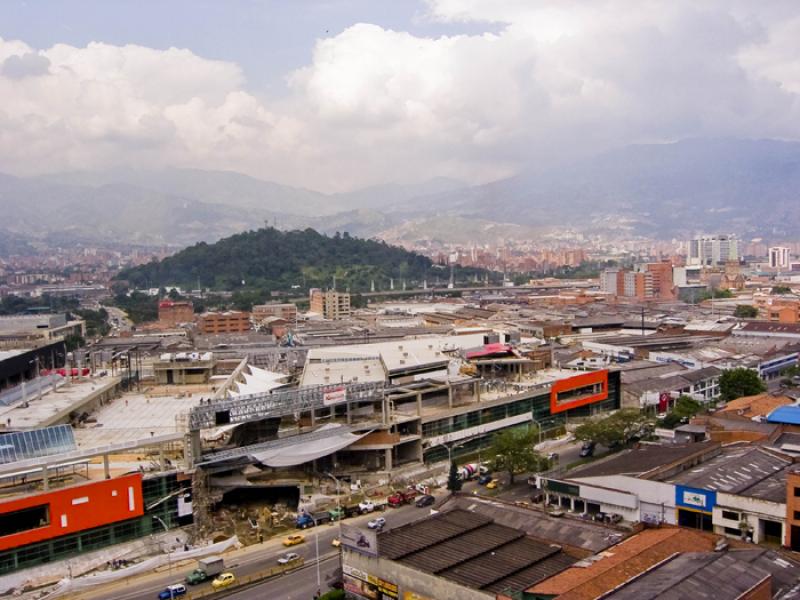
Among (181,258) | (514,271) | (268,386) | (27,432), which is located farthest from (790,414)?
(514,271)

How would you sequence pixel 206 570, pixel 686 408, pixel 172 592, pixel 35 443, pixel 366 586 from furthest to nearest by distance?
pixel 686 408, pixel 35 443, pixel 206 570, pixel 172 592, pixel 366 586

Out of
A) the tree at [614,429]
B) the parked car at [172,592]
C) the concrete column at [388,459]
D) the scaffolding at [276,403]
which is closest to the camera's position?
the parked car at [172,592]

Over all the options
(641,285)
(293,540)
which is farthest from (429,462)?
(641,285)

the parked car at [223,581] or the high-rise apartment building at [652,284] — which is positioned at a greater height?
the high-rise apartment building at [652,284]

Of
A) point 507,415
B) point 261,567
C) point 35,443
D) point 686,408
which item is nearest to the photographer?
point 261,567

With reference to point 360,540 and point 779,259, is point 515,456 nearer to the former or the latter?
point 360,540

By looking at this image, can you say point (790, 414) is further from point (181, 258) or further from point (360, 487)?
point (181, 258)

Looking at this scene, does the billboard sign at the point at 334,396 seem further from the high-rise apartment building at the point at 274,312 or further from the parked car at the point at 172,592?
the high-rise apartment building at the point at 274,312

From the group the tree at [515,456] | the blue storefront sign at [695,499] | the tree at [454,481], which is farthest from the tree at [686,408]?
the tree at [454,481]
